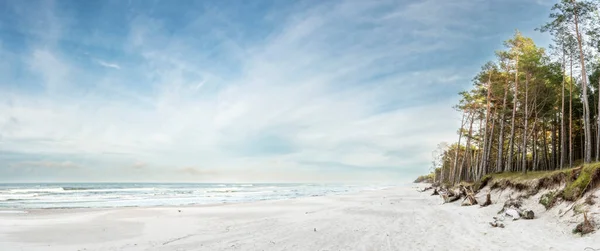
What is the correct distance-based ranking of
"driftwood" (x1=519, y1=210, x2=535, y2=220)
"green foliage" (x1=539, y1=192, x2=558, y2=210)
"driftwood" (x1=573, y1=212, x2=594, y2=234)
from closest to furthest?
"driftwood" (x1=573, y1=212, x2=594, y2=234)
"driftwood" (x1=519, y1=210, x2=535, y2=220)
"green foliage" (x1=539, y1=192, x2=558, y2=210)

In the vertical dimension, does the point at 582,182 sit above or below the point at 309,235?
above

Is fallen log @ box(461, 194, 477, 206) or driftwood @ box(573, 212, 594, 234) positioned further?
fallen log @ box(461, 194, 477, 206)

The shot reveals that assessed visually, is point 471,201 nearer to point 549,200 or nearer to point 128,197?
point 549,200

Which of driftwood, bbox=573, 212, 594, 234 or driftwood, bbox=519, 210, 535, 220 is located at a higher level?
driftwood, bbox=573, 212, 594, 234

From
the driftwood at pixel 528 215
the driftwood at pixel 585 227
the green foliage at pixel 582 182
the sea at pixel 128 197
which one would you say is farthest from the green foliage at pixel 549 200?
the sea at pixel 128 197

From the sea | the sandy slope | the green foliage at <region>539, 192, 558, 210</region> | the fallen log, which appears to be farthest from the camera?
the sea

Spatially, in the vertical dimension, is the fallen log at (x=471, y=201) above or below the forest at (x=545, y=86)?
below

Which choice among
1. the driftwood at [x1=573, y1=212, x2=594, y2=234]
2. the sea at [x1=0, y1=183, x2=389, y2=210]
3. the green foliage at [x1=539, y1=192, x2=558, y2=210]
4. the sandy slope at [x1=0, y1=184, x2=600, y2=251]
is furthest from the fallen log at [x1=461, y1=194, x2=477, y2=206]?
the sea at [x1=0, y1=183, x2=389, y2=210]

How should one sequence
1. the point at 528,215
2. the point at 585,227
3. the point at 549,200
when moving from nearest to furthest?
the point at 585,227 → the point at 528,215 → the point at 549,200

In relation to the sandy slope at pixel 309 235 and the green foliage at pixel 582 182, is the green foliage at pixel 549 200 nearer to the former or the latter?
the green foliage at pixel 582 182

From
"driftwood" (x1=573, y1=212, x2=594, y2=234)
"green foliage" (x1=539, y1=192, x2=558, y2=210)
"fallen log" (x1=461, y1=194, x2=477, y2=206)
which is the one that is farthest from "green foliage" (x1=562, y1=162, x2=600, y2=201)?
"fallen log" (x1=461, y1=194, x2=477, y2=206)

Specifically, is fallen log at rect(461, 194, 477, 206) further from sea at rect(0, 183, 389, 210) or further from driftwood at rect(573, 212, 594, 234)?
sea at rect(0, 183, 389, 210)

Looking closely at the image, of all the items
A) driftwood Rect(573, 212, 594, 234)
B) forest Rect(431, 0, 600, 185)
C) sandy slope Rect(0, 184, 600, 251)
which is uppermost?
forest Rect(431, 0, 600, 185)

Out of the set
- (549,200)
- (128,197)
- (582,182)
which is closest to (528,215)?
(549,200)
